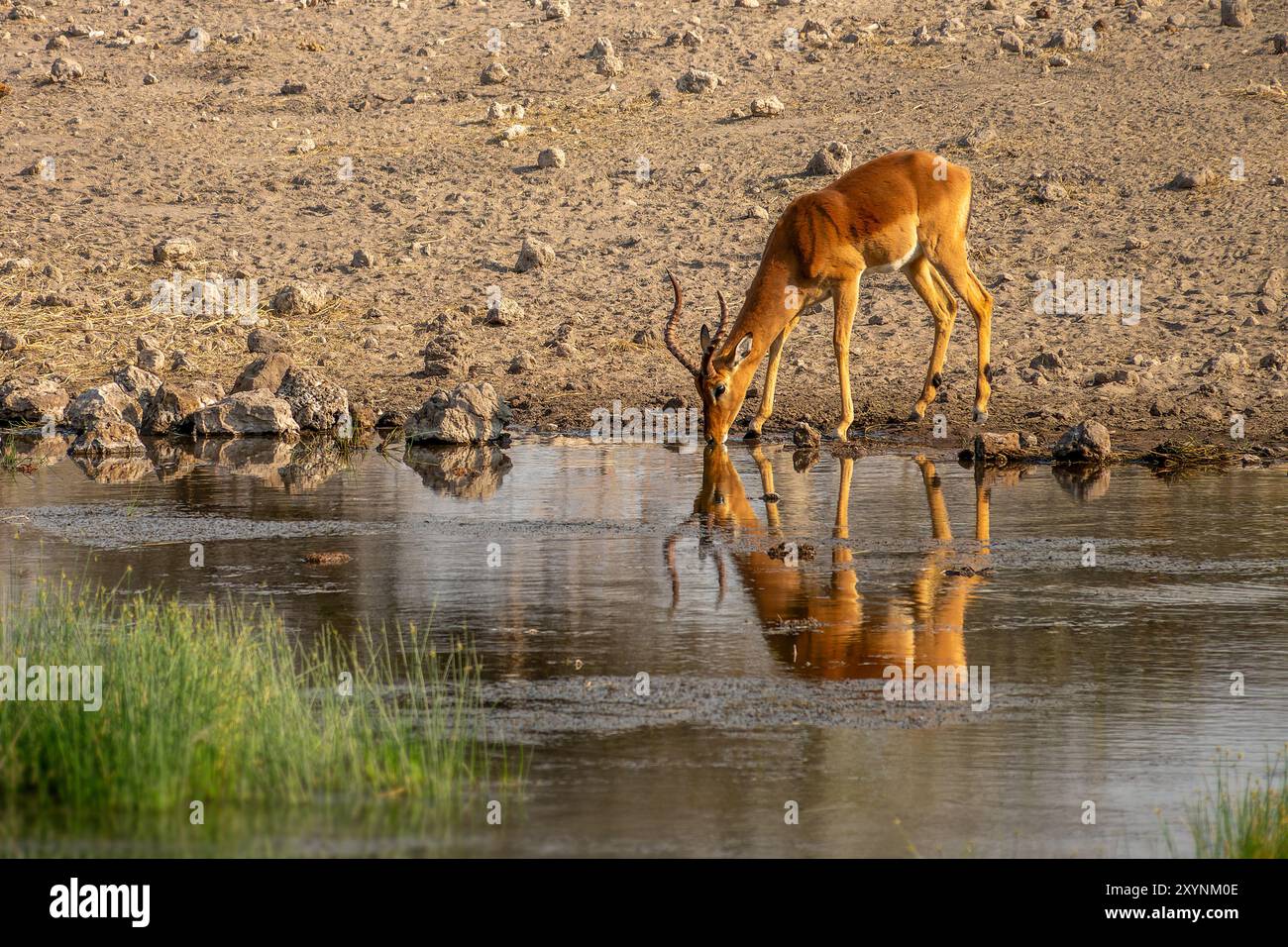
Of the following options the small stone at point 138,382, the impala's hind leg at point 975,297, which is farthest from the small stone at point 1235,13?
the small stone at point 138,382

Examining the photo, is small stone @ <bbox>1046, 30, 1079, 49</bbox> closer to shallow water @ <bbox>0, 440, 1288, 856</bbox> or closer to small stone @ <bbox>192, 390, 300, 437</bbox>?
shallow water @ <bbox>0, 440, 1288, 856</bbox>

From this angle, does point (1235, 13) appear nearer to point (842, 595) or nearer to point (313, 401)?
point (313, 401)

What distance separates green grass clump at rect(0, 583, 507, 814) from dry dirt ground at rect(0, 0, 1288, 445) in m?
9.60

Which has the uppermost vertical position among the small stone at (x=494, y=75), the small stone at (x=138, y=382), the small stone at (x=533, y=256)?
the small stone at (x=494, y=75)

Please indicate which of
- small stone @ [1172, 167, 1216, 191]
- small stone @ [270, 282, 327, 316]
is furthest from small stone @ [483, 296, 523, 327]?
small stone @ [1172, 167, 1216, 191]

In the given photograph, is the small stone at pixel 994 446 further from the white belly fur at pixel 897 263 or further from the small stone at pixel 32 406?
the small stone at pixel 32 406

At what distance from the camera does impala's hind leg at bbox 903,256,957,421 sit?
16.1 m

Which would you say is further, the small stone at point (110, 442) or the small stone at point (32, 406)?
the small stone at point (32, 406)

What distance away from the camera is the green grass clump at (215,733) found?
617cm

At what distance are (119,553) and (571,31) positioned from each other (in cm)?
1759

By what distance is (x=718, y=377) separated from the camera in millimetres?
14805

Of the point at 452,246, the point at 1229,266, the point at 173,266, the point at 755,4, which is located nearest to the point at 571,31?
the point at 755,4

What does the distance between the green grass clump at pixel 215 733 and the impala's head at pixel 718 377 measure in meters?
7.49

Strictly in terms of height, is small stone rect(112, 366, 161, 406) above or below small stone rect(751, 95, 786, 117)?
below
